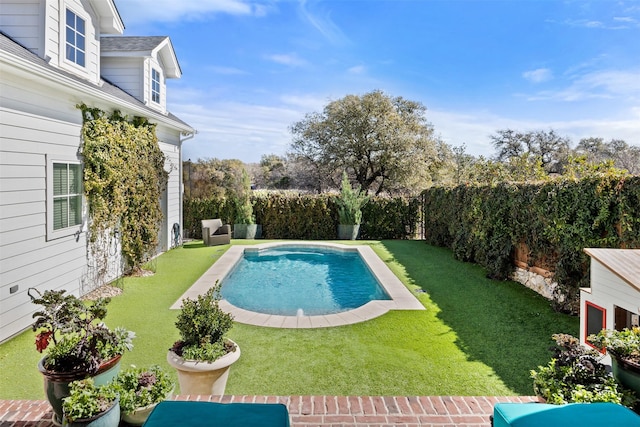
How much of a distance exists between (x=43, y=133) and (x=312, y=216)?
1187 cm

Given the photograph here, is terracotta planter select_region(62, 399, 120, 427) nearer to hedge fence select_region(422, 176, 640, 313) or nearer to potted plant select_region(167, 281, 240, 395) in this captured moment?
potted plant select_region(167, 281, 240, 395)

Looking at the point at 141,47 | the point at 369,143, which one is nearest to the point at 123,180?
the point at 141,47

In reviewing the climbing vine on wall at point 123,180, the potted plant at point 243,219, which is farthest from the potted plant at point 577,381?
the potted plant at point 243,219

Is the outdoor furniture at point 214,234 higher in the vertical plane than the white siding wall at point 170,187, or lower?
lower

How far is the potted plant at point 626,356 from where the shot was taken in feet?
9.85

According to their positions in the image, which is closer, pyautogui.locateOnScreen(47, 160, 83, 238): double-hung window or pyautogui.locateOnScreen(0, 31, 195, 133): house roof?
pyautogui.locateOnScreen(0, 31, 195, 133): house roof

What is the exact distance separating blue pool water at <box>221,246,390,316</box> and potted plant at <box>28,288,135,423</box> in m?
4.54

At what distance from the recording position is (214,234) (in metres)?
15.1

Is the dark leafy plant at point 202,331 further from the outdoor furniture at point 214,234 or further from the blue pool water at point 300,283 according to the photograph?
the outdoor furniture at point 214,234

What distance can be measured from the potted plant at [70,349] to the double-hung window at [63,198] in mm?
4248

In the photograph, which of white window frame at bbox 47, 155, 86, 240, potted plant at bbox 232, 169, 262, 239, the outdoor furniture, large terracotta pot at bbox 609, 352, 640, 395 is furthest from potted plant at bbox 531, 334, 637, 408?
potted plant at bbox 232, 169, 262, 239

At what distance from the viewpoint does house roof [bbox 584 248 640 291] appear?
380 centimetres

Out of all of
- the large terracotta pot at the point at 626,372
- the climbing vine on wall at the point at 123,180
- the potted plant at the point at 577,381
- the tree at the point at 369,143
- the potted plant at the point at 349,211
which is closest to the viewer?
the potted plant at the point at 577,381

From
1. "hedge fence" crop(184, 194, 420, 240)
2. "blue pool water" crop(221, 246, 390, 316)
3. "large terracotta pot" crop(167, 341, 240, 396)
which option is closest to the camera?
Answer: "large terracotta pot" crop(167, 341, 240, 396)
